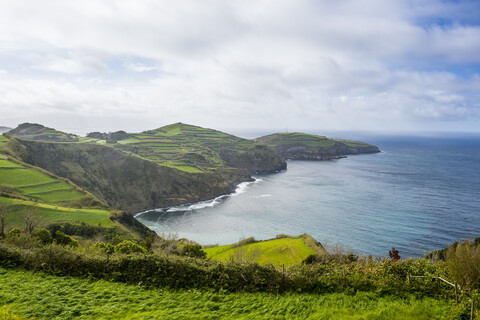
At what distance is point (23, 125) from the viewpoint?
15225 centimetres

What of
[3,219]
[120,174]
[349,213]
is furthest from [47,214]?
[349,213]

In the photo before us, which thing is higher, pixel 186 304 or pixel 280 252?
pixel 186 304

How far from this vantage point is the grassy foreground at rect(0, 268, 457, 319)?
1248 centimetres

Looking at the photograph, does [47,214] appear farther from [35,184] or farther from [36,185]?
[35,184]

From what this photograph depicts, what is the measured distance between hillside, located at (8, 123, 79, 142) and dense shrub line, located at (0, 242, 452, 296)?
467 ft

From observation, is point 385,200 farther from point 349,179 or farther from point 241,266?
point 241,266

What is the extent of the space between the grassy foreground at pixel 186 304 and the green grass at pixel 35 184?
173ft

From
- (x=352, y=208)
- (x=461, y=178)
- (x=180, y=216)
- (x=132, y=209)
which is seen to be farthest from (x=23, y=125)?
(x=461, y=178)

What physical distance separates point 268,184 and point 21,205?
88.6 m

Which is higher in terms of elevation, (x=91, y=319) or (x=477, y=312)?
→ (x=477, y=312)

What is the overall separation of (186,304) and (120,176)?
89397 millimetres

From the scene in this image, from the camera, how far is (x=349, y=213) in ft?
249

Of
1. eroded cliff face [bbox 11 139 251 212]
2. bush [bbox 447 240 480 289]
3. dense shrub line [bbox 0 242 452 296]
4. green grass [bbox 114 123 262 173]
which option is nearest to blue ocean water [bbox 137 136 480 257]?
eroded cliff face [bbox 11 139 251 212]

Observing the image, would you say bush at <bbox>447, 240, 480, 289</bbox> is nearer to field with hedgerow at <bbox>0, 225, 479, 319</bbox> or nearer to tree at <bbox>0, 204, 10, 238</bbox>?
field with hedgerow at <bbox>0, 225, 479, 319</bbox>
